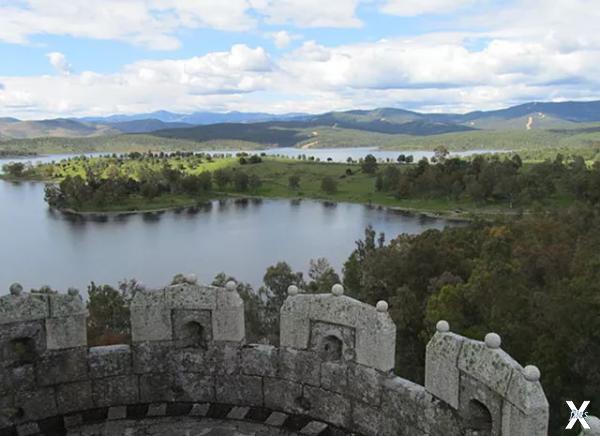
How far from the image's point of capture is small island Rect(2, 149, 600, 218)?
106m

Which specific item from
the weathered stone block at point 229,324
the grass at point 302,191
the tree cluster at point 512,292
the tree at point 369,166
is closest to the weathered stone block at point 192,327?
the weathered stone block at point 229,324

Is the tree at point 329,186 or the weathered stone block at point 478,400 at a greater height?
the weathered stone block at point 478,400

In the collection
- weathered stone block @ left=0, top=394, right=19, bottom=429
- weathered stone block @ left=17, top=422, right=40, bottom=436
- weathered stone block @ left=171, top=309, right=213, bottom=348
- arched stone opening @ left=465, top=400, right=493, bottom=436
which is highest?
weathered stone block @ left=171, top=309, right=213, bottom=348

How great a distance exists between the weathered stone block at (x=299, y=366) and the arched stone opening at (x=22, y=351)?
347 centimetres

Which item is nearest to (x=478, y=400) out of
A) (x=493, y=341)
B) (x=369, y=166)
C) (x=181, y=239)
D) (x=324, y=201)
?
(x=493, y=341)

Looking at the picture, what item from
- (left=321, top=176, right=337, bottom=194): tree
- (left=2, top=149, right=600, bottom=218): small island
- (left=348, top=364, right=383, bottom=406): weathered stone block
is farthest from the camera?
(left=321, top=176, right=337, bottom=194): tree

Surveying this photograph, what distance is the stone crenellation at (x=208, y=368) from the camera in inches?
296

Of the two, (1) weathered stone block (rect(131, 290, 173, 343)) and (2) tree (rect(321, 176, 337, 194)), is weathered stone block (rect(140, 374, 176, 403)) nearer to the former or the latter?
(1) weathered stone block (rect(131, 290, 173, 343))

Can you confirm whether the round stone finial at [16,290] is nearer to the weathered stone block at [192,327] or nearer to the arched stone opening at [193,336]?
Answer: the weathered stone block at [192,327]

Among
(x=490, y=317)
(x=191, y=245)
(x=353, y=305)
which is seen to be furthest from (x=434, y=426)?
(x=191, y=245)

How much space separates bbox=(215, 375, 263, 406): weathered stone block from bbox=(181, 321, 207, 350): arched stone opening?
58 centimetres

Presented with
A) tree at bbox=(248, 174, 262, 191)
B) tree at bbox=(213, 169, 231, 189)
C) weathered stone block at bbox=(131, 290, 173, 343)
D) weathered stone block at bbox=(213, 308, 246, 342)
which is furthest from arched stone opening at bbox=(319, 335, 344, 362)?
tree at bbox=(213, 169, 231, 189)

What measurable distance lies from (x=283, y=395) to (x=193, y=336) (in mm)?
1585

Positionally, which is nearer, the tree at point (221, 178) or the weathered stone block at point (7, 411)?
the weathered stone block at point (7, 411)
